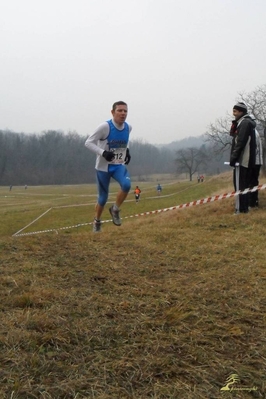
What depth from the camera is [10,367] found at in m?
2.09

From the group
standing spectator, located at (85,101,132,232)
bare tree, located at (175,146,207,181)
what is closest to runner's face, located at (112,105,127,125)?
standing spectator, located at (85,101,132,232)

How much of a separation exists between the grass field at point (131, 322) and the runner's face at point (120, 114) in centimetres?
279

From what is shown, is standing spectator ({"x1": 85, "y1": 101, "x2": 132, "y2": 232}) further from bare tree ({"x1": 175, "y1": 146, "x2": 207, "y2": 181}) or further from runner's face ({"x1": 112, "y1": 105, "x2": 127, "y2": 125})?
bare tree ({"x1": 175, "y1": 146, "x2": 207, "y2": 181})

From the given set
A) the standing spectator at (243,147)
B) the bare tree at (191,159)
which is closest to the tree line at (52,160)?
the bare tree at (191,159)

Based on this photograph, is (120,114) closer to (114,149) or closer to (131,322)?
(114,149)

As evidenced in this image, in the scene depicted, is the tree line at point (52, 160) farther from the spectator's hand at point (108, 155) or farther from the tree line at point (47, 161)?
the spectator's hand at point (108, 155)

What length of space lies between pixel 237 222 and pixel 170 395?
18.0 ft

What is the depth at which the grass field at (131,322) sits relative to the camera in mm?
2025

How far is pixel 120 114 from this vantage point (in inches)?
271

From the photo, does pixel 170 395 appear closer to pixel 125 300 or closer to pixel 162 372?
pixel 162 372

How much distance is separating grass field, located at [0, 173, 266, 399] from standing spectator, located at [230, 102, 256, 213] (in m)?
3.79

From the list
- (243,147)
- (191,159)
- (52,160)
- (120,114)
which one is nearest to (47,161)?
(52,160)

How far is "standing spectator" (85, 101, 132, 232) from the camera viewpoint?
22.6 ft

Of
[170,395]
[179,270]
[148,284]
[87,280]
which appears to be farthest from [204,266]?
[170,395]
